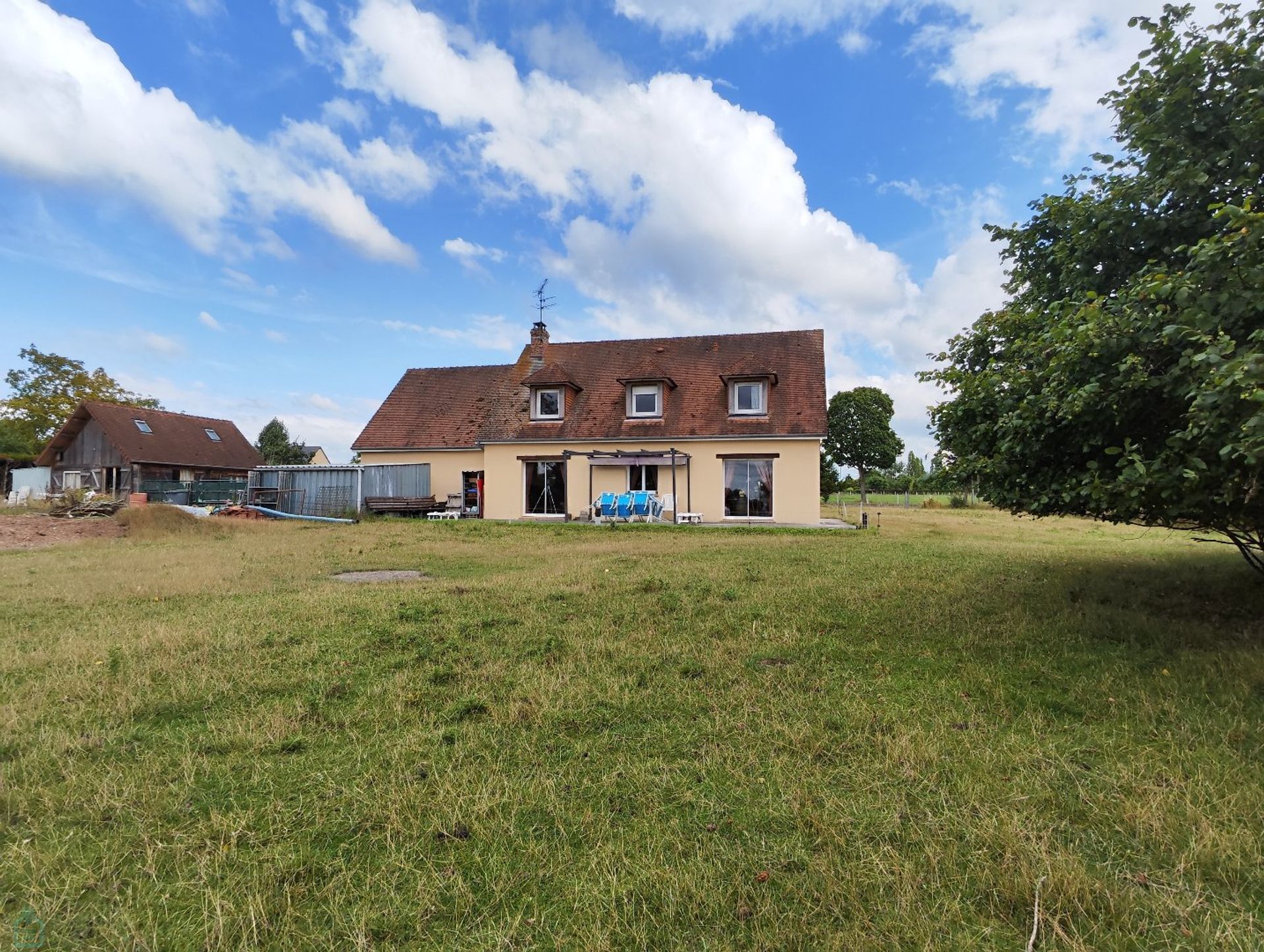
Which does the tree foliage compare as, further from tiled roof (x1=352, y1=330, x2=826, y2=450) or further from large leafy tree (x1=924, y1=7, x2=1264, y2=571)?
large leafy tree (x1=924, y1=7, x2=1264, y2=571)

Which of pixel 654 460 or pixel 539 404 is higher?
pixel 539 404

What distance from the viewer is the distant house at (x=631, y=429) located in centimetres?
2033

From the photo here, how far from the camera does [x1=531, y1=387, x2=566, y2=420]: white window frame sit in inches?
898

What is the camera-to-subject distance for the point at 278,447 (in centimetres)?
6328

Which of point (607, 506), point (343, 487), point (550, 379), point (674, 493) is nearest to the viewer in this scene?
point (607, 506)

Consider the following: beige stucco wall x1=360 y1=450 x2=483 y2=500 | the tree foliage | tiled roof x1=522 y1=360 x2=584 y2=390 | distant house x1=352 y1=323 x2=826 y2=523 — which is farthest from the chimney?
the tree foliage

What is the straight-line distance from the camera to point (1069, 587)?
7.98m

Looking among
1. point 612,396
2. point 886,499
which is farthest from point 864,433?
point 612,396

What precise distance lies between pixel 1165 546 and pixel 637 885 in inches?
660

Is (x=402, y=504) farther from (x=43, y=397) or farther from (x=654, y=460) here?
(x=43, y=397)

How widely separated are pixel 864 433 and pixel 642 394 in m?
25.8

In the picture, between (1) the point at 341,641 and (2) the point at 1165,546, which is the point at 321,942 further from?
(2) the point at 1165,546

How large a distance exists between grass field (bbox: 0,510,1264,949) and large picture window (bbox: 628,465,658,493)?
14.5m

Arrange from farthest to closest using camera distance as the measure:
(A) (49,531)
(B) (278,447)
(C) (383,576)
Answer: (B) (278,447)
(A) (49,531)
(C) (383,576)
